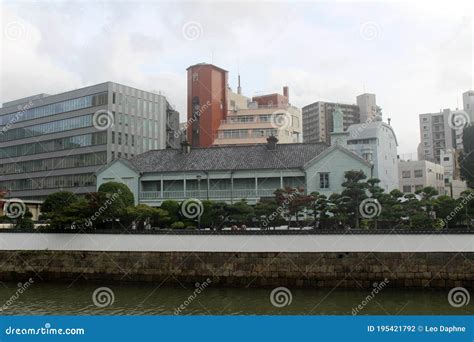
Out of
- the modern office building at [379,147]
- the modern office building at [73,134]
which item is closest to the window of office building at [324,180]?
the modern office building at [379,147]

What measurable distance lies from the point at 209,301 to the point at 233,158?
22177 millimetres

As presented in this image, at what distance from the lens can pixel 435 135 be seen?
293 ft

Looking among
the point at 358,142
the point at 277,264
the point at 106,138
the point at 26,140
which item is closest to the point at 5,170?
the point at 26,140

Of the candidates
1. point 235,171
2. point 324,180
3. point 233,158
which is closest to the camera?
point 324,180

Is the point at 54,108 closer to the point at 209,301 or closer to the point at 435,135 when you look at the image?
the point at 209,301

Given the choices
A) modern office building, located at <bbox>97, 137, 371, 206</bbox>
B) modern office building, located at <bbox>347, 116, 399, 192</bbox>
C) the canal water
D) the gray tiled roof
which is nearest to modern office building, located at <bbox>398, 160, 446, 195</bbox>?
Result: modern office building, located at <bbox>347, 116, 399, 192</bbox>

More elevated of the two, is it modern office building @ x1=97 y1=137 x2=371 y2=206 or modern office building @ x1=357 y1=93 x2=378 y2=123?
modern office building @ x1=357 y1=93 x2=378 y2=123

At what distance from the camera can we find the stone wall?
2177 centimetres

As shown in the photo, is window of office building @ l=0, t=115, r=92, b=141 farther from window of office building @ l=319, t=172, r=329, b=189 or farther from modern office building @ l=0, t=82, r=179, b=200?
window of office building @ l=319, t=172, r=329, b=189

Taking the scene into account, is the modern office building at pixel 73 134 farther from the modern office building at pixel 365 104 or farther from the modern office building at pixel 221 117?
the modern office building at pixel 365 104

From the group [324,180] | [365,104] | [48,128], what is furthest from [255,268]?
[365,104]

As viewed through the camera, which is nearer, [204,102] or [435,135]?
[204,102]

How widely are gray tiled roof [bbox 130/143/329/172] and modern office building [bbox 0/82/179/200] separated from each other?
2102cm

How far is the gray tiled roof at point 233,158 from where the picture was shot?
39.0 m
